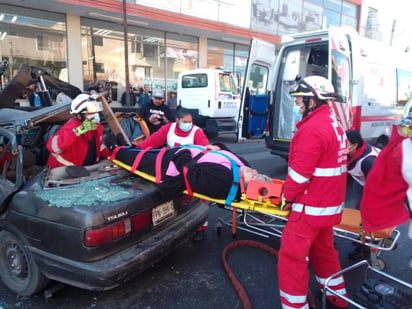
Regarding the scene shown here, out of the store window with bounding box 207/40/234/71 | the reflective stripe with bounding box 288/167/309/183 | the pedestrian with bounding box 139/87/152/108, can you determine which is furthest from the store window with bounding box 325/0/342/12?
the reflective stripe with bounding box 288/167/309/183

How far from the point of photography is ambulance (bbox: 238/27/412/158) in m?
5.71

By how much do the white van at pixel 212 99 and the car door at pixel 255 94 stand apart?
2.10 m

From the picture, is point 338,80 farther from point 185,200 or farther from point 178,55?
point 178,55

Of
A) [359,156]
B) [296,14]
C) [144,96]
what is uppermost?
[296,14]

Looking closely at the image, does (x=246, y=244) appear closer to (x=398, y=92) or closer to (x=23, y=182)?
(x=23, y=182)

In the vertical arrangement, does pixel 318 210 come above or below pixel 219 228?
above

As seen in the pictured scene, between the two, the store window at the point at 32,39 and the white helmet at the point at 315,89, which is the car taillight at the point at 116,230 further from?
the store window at the point at 32,39

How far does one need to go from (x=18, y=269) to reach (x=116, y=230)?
1.00 metres

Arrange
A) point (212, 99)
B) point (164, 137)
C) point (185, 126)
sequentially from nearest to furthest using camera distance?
point (185, 126) → point (164, 137) → point (212, 99)

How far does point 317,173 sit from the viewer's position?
7.65 feet

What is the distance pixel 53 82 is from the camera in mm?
4113

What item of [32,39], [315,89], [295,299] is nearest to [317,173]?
[315,89]

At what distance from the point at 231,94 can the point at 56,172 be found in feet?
30.3

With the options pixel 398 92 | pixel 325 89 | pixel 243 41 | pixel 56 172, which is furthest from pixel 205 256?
pixel 243 41
